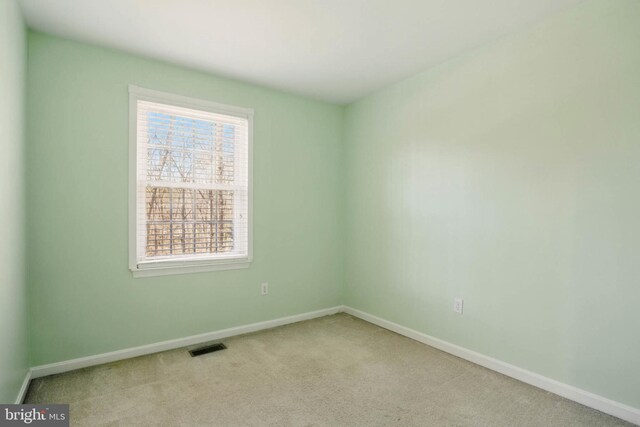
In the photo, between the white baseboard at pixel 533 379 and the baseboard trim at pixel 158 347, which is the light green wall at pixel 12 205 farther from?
the white baseboard at pixel 533 379

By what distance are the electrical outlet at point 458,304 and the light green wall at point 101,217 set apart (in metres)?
1.69

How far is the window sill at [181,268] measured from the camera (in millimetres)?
2736

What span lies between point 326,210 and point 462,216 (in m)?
1.54

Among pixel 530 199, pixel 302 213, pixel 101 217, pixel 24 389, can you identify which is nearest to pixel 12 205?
pixel 101 217

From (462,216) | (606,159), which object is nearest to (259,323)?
(462,216)

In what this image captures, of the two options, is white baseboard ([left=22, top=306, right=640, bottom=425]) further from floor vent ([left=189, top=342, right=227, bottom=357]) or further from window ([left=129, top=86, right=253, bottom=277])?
window ([left=129, top=86, right=253, bottom=277])

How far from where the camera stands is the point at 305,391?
219cm

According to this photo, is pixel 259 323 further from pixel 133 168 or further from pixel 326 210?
pixel 133 168

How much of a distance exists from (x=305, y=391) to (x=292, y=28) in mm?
2414

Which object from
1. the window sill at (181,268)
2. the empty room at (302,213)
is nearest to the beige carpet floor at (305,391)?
the empty room at (302,213)

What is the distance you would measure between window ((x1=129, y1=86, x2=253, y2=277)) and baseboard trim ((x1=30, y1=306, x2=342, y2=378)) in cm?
59

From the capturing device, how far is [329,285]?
386 cm

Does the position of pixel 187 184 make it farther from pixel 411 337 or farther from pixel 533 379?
pixel 533 379

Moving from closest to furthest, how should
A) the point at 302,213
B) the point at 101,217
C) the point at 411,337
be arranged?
the point at 101,217, the point at 411,337, the point at 302,213
